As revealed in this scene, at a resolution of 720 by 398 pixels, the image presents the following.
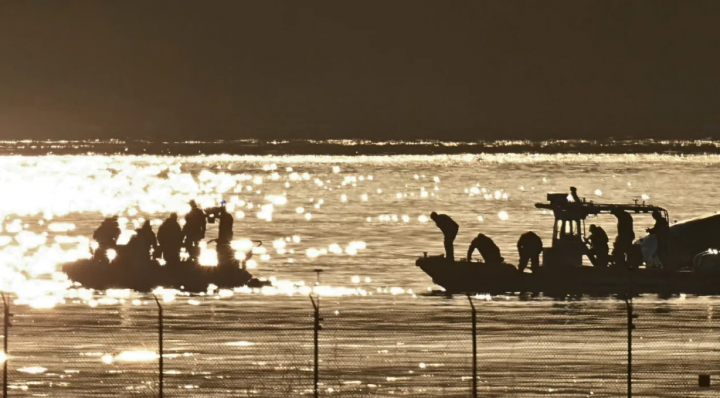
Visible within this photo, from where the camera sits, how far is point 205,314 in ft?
115

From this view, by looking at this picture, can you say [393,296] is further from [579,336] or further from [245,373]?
[245,373]

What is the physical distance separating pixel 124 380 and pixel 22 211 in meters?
79.2

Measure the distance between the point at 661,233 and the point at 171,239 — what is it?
12711 mm

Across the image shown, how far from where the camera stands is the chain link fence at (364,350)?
23.8 metres

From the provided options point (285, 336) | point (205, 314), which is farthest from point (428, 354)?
point (205, 314)

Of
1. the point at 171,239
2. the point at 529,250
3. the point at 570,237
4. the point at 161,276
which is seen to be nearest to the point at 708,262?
the point at 570,237

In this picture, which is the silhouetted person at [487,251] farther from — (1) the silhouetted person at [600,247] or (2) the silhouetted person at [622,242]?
(2) the silhouetted person at [622,242]

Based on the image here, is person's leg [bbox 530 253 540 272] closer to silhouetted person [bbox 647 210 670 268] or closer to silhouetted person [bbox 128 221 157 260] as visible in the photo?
silhouetted person [bbox 647 210 670 268]

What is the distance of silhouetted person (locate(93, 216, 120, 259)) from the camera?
1644 inches

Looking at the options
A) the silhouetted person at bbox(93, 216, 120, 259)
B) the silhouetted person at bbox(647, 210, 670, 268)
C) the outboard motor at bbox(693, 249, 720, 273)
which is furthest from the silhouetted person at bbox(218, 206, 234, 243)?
the outboard motor at bbox(693, 249, 720, 273)

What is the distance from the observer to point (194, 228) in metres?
40.7

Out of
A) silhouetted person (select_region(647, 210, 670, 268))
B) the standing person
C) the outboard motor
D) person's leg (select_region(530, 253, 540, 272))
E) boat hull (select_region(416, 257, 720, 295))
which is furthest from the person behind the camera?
the standing person

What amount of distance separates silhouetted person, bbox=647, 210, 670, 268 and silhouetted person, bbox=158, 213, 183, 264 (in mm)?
12174

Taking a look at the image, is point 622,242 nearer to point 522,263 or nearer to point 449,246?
point 522,263
